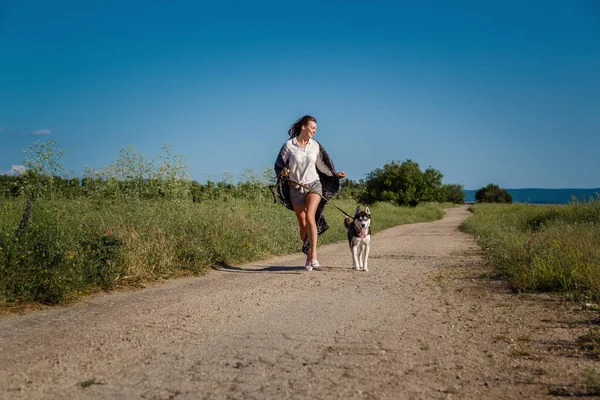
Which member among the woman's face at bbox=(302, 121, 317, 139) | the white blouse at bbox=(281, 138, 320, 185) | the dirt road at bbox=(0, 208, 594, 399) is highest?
the woman's face at bbox=(302, 121, 317, 139)

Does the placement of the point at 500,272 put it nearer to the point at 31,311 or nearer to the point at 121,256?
the point at 121,256

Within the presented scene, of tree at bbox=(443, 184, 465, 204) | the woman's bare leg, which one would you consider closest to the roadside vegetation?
the woman's bare leg

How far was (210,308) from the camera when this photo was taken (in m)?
5.67

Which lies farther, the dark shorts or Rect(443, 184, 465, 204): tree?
Rect(443, 184, 465, 204): tree

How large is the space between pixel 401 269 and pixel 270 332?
15.6 ft

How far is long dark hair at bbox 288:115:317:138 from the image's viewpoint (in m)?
8.68

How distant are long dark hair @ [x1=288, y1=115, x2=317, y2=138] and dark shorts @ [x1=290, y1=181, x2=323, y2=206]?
0.98m

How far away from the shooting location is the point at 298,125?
9.02m

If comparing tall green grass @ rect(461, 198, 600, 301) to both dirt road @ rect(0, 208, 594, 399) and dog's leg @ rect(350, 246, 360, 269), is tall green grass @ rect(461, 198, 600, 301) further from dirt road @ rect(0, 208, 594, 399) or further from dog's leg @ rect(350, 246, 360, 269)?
dog's leg @ rect(350, 246, 360, 269)

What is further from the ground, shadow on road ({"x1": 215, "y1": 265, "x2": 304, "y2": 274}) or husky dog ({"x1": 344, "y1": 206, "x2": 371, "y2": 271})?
husky dog ({"x1": 344, "y1": 206, "x2": 371, "y2": 271})

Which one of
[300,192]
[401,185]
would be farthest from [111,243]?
[401,185]

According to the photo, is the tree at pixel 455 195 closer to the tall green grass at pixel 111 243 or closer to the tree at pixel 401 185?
the tree at pixel 401 185

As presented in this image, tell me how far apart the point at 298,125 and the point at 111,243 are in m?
3.84

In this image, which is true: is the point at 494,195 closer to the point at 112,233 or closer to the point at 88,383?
the point at 112,233
